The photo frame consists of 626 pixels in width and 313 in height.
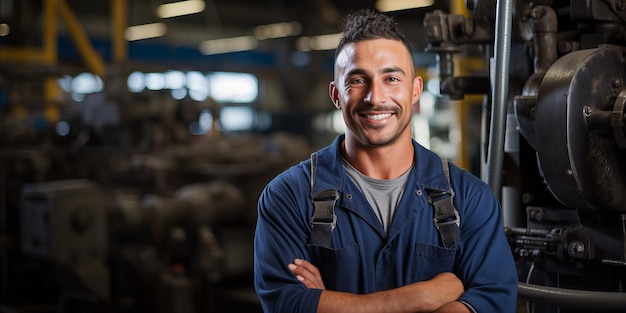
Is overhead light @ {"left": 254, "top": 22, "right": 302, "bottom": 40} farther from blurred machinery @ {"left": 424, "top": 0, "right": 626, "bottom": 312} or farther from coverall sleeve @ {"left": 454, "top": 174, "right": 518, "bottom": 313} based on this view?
coverall sleeve @ {"left": 454, "top": 174, "right": 518, "bottom": 313}

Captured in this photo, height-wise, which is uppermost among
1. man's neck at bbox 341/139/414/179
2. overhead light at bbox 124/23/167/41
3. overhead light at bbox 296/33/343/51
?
overhead light at bbox 124/23/167/41

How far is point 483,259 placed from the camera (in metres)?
1.82

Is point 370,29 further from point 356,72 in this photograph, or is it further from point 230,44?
point 230,44

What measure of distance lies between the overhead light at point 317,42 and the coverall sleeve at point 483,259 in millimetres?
13443

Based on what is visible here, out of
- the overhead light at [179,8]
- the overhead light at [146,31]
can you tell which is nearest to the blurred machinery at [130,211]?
the overhead light at [179,8]

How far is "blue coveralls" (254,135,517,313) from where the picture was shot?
1795 mm

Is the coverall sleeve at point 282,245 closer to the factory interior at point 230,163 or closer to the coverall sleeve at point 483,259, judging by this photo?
the coverall sleeve at point 483,259

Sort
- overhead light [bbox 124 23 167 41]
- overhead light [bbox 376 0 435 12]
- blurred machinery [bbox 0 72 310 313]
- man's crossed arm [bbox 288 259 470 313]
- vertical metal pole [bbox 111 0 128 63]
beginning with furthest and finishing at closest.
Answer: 1. overhead light [bbox 124 23 167 41]
2. overhead light [bbox 376 0 435 12]
3. vertical metal pole [bbox 111 0 128 63]
4. blurred machinery [bbox 0 72 310 313]
5. man's crossed arm [bbox 288 259 470 313]

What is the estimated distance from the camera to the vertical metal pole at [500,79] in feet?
7.22

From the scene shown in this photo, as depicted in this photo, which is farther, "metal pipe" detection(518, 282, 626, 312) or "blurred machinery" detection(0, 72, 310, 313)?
"blurred machinery" detection(0, 72, 310, 313)

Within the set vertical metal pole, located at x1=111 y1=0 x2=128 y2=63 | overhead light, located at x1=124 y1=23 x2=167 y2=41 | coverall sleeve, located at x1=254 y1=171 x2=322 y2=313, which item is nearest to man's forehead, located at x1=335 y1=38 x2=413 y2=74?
coverall sleeve, located at x1=254 y1=171 x2=322 y2=313

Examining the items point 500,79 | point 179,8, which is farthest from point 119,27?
point 500,79

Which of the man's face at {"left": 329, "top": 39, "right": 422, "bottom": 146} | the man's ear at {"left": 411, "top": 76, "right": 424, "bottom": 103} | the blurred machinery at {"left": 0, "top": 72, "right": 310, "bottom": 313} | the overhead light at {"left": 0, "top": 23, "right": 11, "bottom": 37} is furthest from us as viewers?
the overhead light at {"left": 0, "top": 23, "right": 11, "bottom": 37}

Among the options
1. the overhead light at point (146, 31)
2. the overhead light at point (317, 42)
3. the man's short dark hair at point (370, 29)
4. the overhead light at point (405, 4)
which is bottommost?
the man's short dark hair at point (370, 29)
